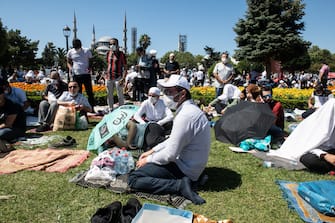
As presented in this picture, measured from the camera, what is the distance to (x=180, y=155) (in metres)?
3.56

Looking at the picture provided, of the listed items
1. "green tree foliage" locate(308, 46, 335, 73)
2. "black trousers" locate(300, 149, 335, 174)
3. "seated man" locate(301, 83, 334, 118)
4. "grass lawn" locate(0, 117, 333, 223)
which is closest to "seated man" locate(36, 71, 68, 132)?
"grass lawn" locate(0, 117, 333, 223)

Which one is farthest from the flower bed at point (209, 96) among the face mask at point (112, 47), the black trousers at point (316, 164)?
the black trousers at point (316, 164)

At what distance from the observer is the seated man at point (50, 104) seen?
7.20 m

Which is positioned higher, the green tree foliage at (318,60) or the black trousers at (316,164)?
the green tree foliage at (318,60)

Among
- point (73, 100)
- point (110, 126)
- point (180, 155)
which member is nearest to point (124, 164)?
point (110, 126)

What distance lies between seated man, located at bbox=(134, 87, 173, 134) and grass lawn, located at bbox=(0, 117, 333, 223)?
156 centimetres

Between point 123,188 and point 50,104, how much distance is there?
4.53 metres

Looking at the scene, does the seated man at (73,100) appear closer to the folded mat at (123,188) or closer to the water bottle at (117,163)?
the folded mat at (123,188)

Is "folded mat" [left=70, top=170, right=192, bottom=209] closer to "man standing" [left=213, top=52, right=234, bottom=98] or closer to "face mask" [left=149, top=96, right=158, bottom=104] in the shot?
"face mask" [left=149, top=96, right=158, bottom=104]

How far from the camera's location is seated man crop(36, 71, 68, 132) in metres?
7.20

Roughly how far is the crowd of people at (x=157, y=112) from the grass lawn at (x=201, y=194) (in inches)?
12.1

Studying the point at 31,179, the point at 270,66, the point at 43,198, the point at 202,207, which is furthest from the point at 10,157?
the point at 270,66

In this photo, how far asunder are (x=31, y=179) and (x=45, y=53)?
68.8 metres

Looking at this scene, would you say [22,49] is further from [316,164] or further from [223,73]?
[316,164]
